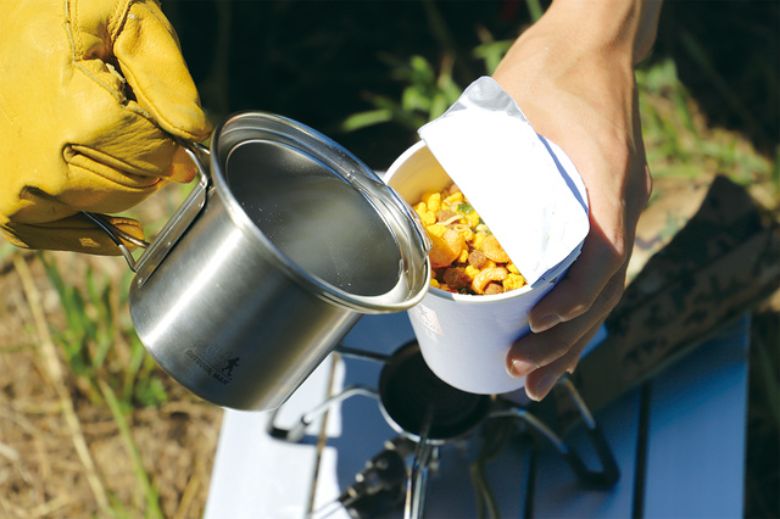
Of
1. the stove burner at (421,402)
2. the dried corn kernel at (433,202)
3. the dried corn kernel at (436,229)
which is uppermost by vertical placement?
the dried corn kernel at (436,229)

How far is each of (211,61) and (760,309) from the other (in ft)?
4.92

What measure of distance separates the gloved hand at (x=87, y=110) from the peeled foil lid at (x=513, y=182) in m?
0.26

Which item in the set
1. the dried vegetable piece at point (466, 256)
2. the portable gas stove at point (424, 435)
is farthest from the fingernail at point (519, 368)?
the portable gas stove at point (424, 435)

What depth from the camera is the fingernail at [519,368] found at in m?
0.99

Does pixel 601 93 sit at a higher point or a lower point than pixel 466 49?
higher

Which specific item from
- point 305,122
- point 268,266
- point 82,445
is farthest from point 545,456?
point 305,122

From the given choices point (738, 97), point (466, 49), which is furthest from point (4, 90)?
point (738, 97)

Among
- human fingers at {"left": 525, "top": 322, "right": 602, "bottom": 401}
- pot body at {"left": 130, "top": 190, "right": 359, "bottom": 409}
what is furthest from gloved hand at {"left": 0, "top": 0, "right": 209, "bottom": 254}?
human fingers at {"left": 525, "top": 322, "right": 602, "bottom": 401}

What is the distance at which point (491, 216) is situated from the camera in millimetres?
862

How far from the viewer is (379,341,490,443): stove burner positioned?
125 centimetres

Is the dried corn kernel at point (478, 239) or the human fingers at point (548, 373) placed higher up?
the dried corn kernel at point (478, 239)

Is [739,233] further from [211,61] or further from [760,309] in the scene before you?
[211,61]

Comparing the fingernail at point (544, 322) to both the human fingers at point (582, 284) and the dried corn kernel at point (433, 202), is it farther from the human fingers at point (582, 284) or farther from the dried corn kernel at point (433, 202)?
the dried corn kernel at point (433, 202)

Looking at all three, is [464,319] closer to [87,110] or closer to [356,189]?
[356,189]
